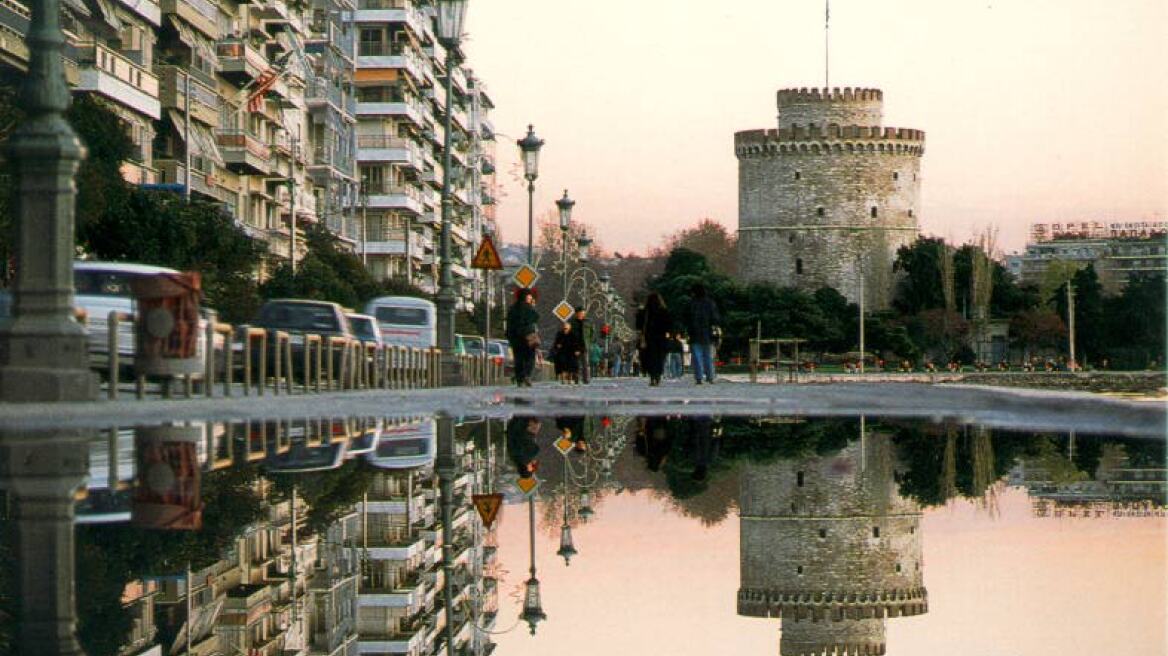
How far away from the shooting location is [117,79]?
53.2 m

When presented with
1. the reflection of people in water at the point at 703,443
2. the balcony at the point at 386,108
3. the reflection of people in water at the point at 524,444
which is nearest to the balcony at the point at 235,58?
the balcony at the point at 386,108

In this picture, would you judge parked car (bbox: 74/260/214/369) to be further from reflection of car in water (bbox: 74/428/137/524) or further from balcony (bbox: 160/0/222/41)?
balcony (bbox: 160/0/222/41)

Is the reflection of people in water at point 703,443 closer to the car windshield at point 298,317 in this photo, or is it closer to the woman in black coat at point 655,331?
the woman in black coat at point 655,331

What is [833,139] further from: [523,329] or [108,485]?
[108,485]

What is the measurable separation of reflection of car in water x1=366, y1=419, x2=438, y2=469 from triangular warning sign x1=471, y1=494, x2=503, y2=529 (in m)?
1.38

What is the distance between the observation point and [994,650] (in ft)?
14.9

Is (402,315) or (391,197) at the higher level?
(391,197)

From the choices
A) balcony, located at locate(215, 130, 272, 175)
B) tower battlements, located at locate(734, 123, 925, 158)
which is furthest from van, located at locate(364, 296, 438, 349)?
tower battlements, located at locate(734, 123, 925, 158)

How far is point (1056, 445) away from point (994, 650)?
24.5 feet

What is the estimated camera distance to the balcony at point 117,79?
5134 cm

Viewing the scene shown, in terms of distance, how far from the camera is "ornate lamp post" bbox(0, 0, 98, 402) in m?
15.9

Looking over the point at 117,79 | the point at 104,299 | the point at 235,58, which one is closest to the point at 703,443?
the point at 104,299

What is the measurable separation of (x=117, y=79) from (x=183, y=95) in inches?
354

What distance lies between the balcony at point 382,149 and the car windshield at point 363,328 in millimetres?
59860
